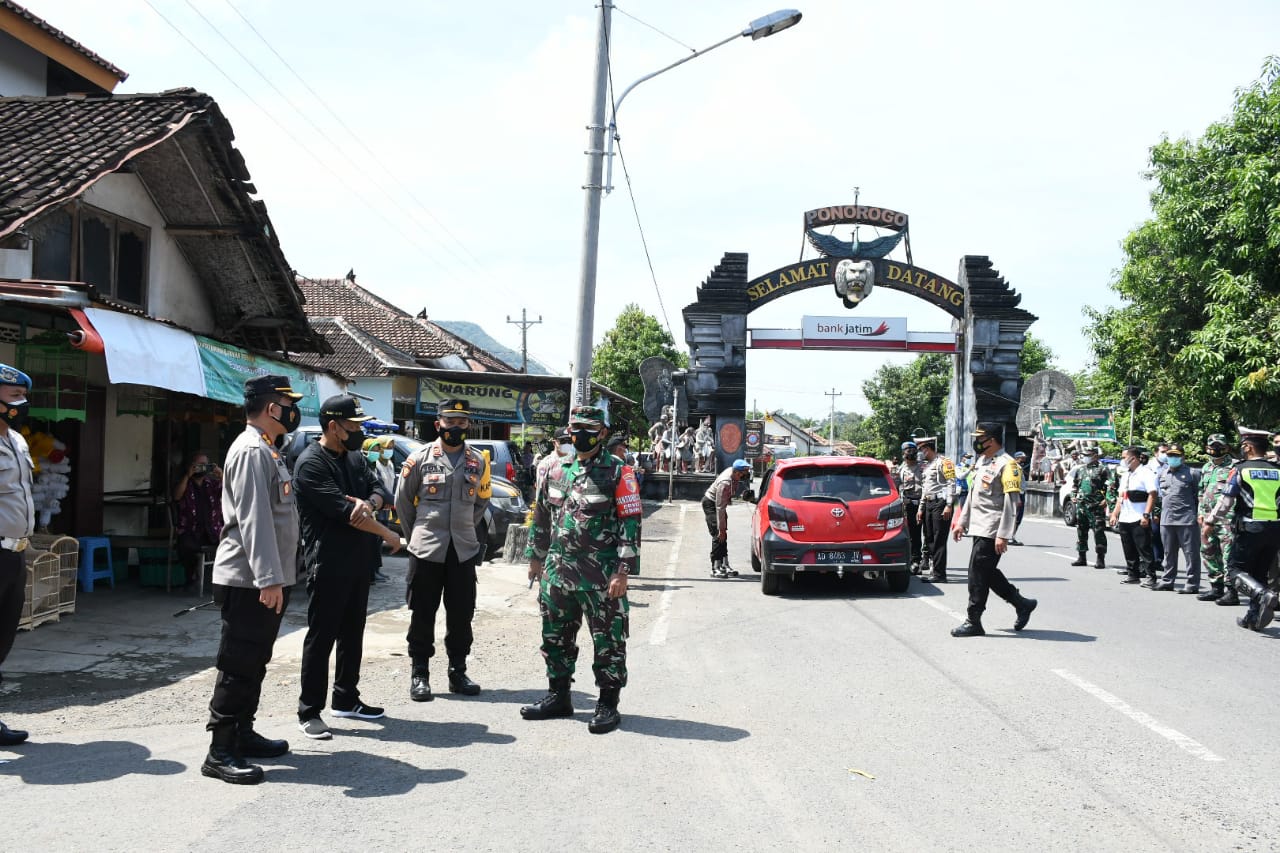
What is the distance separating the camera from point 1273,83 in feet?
79.0

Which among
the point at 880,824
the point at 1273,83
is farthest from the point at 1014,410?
the point at 880,824

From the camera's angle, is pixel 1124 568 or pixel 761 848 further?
pixel 1124 568

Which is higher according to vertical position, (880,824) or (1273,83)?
(1273,83)

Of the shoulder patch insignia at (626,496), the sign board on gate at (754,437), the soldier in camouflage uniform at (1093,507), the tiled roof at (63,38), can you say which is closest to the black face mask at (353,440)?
the shoulder patch insignia at (626,496)

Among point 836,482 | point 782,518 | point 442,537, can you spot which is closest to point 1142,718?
point 442,537

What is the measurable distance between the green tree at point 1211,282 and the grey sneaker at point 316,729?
22.8m

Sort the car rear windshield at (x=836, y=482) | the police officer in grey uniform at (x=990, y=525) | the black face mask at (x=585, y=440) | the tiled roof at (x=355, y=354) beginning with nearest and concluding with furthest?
the black face mask at (x=585, y=440), the police officer in grey uniform at (x=990, y=525), the car rear windshield at (x=836, y=482), the tiled roof at (x=355, y=354)

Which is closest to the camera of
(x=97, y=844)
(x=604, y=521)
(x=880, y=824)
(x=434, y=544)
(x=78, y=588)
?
(x=97, y=844)

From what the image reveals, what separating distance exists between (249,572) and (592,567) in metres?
1.93

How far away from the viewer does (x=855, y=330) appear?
42.1 metres

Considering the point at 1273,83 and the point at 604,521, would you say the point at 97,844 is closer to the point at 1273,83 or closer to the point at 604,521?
the point at 604,521

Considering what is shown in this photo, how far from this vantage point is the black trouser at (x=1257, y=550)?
31.2 feet

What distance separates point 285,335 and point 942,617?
10.0 meters

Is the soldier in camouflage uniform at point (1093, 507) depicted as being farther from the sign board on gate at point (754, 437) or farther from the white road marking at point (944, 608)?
the sign board on gate at point (754, 437)
